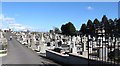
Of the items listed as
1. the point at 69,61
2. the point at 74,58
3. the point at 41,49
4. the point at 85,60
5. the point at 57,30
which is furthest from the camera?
the point at 57,30

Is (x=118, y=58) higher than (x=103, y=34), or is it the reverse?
(x=103, y=34)

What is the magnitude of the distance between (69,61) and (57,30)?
77.3 meters

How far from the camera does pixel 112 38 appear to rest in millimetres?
8523

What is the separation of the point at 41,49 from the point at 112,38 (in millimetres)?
20155

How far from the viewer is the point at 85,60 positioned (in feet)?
38.7

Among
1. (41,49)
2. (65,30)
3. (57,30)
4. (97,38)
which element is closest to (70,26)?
(65,30)

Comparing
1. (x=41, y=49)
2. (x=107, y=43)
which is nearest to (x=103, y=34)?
(x=107, y=43)

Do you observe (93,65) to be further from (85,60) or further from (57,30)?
(57,30)

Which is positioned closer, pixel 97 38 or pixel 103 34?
pixel 103 34

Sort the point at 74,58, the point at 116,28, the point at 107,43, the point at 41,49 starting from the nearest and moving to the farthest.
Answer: the point at 116,28 < the point at 107,43 < the point at 74,58 < the point at 41,49

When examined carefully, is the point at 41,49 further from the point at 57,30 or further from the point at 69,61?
the point at 57,30

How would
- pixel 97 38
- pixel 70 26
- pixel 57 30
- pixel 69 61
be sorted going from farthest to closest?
pixel 57 30 → pixel 70 26 → pixel 69 61 → pixel 97 38

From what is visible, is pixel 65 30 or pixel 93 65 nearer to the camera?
pixel 93 65

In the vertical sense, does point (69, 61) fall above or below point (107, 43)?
below
